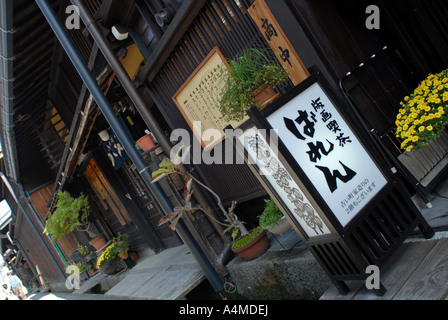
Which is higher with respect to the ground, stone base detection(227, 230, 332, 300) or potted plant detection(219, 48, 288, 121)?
potted plant detection(219, 48, 288, 121)

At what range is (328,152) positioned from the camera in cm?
383

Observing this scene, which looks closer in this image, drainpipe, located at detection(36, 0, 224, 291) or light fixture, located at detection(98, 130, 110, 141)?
drainpipe, located at detection(36, 0, 224, 291)

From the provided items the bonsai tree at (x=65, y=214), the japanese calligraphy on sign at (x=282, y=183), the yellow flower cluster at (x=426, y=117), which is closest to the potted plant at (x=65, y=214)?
the bonsai tree at (x=65, y=214)

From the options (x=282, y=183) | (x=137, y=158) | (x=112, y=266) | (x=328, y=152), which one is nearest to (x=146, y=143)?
(x=137, y=158)

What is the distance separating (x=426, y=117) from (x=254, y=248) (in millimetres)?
3349

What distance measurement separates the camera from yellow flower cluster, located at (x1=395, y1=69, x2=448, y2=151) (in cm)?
428

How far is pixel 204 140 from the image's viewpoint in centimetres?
702

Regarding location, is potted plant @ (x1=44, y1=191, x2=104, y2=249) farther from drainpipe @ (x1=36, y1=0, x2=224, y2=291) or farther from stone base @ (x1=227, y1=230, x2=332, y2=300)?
stone base @ (x1=227, y1=230, x2=332, y2=300)

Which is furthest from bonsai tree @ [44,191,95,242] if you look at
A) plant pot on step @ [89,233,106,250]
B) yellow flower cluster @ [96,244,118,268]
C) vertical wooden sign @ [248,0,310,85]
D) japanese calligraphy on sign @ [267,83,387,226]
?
japanese calligraphy on sign @ [267,83,387,226]

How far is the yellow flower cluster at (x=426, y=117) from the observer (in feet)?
14.0

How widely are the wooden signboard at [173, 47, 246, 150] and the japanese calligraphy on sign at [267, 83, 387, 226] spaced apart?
2106mm

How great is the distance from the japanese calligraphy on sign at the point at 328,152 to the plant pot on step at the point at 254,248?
2715 mm

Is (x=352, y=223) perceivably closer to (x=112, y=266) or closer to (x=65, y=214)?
(x=112, y=266)

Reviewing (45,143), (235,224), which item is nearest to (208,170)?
(235,224)
